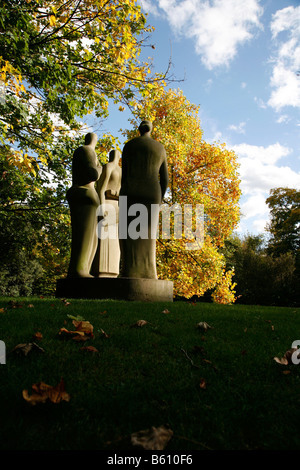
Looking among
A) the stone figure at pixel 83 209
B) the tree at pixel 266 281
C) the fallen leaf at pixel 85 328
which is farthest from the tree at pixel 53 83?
the tree at pixel 266 281

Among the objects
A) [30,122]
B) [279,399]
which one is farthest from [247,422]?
Answer: [30,122]

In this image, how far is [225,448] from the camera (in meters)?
1.29

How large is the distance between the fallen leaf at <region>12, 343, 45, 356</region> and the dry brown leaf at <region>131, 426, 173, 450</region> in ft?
3.77

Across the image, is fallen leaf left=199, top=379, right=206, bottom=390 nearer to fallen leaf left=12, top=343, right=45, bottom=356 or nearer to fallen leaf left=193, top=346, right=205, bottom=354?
fallen leaf left=193, top=346, right=205, bottom=354

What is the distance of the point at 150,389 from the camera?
1.76m

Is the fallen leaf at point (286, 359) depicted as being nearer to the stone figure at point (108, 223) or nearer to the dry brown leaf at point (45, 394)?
the dry brown leaf at point (45, 394)

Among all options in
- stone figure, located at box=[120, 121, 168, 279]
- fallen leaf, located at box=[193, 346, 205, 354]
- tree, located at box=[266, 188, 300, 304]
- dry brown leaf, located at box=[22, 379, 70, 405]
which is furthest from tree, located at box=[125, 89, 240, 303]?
tree, located at box=[266, 188, 300, 304]

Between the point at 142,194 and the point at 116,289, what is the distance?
2.13 m

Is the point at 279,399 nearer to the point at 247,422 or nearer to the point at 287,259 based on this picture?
the point at 247,422

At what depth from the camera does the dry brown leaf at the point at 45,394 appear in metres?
1.50

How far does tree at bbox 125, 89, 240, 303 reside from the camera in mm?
13352

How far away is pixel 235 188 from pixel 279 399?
1406 cm

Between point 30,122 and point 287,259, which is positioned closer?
point 30,122
